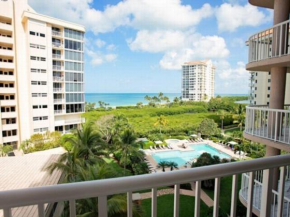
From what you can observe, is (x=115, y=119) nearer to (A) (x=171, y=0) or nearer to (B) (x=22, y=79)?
(B) (x=22, y=79)

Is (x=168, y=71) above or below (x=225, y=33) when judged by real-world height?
below

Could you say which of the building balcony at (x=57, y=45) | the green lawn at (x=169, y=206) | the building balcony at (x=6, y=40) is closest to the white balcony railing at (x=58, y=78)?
the building balcony at (x=57, y=45)

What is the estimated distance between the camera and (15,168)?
27.6ft

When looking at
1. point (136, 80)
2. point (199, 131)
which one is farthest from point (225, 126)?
point (136, 80)

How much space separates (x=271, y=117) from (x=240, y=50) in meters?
39.9

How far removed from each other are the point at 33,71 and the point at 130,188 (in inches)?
647

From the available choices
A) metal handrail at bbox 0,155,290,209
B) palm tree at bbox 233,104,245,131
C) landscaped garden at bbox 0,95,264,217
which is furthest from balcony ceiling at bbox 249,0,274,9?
palm tree at bbox 233,104,245,131

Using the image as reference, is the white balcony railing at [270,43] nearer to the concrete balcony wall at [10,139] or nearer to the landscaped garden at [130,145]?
the landscaped garden at [130,145]

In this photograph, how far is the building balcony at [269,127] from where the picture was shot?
132 inches

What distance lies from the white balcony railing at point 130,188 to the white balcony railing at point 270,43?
3.14 m

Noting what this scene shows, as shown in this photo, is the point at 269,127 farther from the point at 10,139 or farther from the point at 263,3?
the point at 10,139

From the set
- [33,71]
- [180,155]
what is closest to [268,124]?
[180,155]

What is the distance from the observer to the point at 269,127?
371 cm

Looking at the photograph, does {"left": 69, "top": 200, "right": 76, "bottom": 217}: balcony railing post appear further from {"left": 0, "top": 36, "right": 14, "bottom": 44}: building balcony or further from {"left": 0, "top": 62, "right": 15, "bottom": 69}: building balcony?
{"left": 0, "top": 36, "right": 14, "bottom": 44}: building balcony
